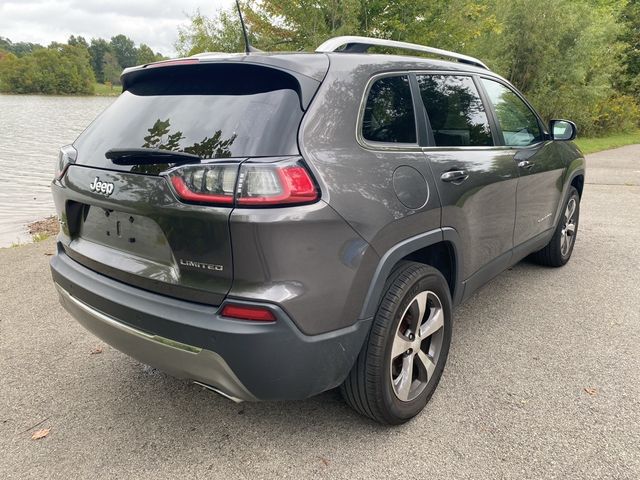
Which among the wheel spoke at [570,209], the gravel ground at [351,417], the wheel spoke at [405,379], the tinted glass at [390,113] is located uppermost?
the tinted glass at [390,113]

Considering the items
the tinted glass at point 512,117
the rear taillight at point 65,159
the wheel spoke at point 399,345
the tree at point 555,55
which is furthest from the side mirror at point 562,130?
the tree at point 555,55

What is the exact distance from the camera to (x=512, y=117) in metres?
3.53

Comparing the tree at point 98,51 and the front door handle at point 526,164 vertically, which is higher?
the tree at point 98,51

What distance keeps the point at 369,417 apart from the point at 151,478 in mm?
998

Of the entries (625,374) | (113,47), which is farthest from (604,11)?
(113,47)

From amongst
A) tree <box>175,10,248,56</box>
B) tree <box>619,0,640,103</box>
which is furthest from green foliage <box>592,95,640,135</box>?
tree <box>175,10,248,56</box>

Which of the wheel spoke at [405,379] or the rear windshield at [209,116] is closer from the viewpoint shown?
the rear windshield at [209,116]

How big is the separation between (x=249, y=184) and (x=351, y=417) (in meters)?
1.38

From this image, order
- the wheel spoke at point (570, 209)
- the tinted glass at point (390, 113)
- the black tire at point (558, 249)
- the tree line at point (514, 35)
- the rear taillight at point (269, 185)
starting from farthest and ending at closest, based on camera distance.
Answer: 1. the tree line at point (514, 35)
2. the wheel spoke at point (570, 209)
3. the black tire at point (558, 249)
4. the tinted glass at point (390, 113)
5. the rear taillight at point (269, 185)

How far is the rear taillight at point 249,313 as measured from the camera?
1.77 m

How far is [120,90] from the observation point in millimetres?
2633

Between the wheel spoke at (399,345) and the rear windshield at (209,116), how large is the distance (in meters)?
1.02

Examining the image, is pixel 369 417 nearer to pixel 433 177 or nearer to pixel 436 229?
A: pixel 436 229

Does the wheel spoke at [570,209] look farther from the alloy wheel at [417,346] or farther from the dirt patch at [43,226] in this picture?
the dirt patch at [43,226]
